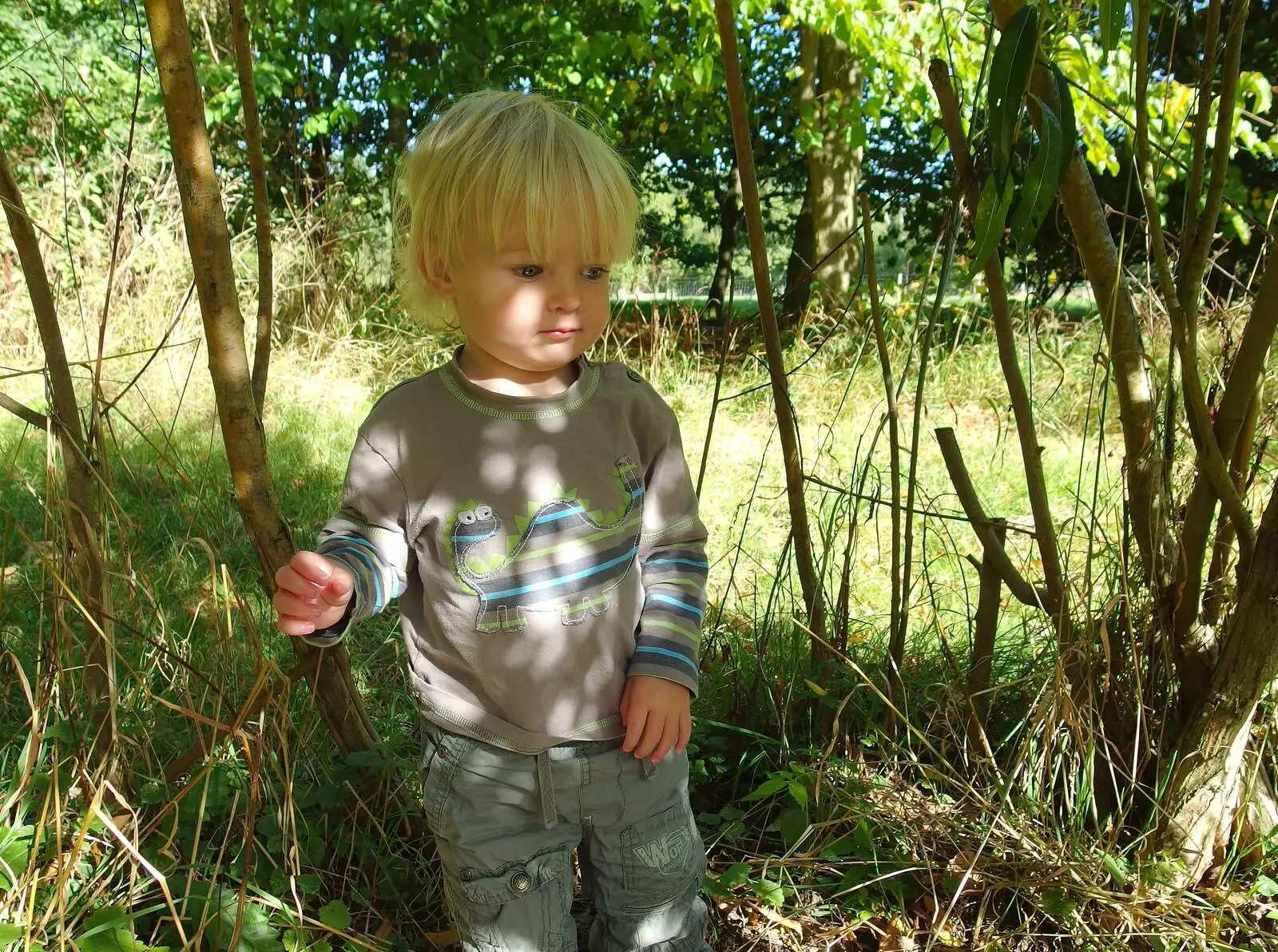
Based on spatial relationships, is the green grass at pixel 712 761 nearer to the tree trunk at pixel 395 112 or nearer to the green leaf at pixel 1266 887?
the green leaf at pixel 1266 887

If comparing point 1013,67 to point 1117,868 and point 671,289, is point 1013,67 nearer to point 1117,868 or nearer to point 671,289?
point 1117,868

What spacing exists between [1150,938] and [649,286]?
183 inches

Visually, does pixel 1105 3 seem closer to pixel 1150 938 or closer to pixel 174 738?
pixel 1150 938

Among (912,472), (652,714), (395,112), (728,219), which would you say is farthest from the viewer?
(728,219)

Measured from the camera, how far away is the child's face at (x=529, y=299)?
122cm

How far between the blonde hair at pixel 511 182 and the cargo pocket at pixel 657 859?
0.82m

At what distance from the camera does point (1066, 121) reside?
1.28 m

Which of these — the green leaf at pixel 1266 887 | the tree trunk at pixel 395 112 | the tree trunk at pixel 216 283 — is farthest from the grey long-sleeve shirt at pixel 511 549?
the tree trunk at pixel 395 112

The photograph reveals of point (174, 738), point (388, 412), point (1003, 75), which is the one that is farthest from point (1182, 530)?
point (174, 738)

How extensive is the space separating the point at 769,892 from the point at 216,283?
132cm

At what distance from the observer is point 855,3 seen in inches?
191

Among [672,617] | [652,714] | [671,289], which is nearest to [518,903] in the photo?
[652,714]

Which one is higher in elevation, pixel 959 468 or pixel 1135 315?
pixel 1135 315

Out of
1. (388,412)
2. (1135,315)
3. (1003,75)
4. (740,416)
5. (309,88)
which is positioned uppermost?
(309,88)
